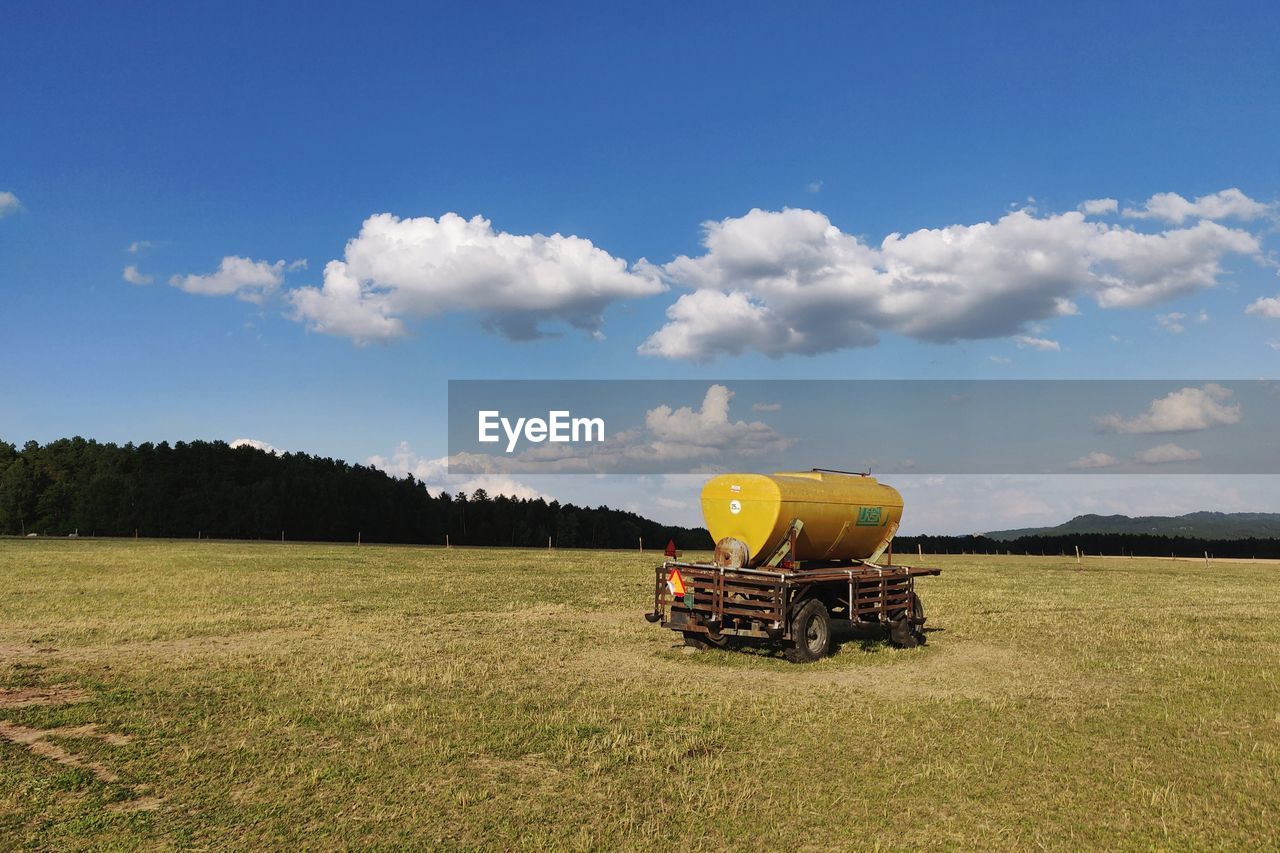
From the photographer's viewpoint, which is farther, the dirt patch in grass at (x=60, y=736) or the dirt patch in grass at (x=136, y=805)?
the dirt patch in grass at (x=60, y=736)

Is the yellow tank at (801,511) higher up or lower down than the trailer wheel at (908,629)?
higher up

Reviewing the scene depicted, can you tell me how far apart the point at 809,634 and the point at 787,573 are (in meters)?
1.71

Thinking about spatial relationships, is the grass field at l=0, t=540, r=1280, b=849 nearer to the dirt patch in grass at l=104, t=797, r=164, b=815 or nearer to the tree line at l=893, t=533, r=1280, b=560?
the dirt patch in grass at l=104, t=797, r=164, b=815

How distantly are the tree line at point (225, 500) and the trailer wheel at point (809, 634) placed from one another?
7674cm

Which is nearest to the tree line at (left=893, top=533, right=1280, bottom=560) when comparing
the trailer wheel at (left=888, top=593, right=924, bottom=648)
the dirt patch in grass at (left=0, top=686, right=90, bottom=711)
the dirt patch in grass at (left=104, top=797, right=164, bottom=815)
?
the trailer wheel at (left=888, top=593, right=924, bottom=648)

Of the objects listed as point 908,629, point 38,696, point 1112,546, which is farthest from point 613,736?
point 1112,546

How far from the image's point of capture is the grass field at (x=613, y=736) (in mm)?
7672

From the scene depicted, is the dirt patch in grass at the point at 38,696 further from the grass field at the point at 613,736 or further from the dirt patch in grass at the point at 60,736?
the dirt patch in grass at the point at 60,736

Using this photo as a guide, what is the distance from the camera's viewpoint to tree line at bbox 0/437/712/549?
95.4 metres

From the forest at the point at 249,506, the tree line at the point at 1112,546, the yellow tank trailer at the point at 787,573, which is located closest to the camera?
the yellow tank trailer at the point at 787,573

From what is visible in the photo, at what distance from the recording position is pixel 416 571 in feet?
133

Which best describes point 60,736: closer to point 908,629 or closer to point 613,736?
point 613,736

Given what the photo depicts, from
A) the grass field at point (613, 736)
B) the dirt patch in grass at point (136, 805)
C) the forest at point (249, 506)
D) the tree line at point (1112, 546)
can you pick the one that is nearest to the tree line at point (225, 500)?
the forest at point (249, 506)

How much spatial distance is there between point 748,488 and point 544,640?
6179 millimetres
